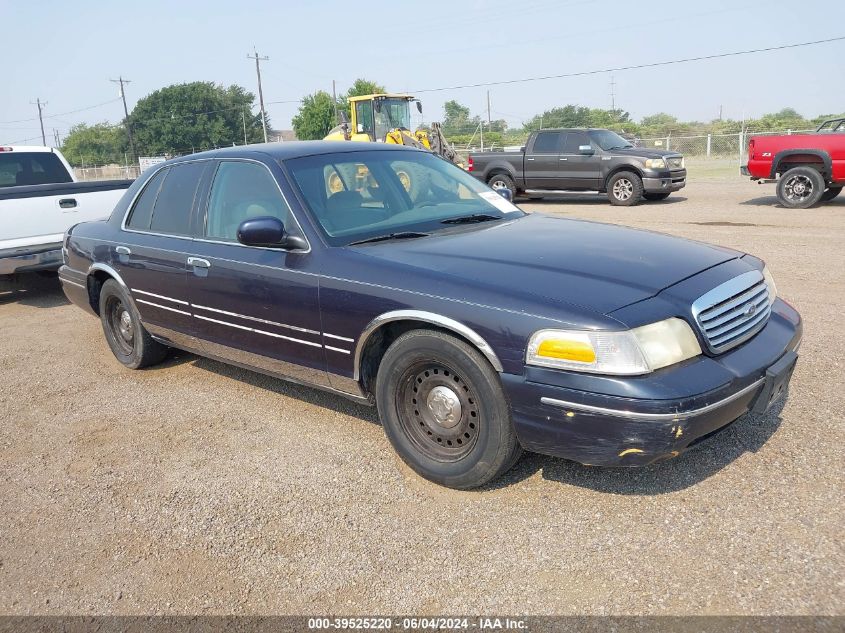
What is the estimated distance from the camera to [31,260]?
7477 mm

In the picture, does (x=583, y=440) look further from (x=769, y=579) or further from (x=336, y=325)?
(x=336, y=325)

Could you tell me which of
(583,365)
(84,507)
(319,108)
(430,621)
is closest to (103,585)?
(84,507)

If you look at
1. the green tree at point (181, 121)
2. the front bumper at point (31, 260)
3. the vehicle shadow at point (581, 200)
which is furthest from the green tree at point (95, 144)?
the front bumper at point (31, 260)

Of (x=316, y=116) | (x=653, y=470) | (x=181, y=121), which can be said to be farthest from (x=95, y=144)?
(x=653, y=470)

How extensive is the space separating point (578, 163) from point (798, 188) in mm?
4699

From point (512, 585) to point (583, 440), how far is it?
628 millimetres

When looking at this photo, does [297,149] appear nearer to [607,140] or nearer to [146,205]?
[146,205]

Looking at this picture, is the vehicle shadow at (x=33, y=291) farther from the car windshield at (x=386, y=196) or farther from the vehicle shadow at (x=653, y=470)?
the vehicle shadow at (x=653, y=470)

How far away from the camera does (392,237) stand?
375cm

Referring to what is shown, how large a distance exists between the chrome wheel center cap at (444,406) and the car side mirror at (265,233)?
43.1 inches

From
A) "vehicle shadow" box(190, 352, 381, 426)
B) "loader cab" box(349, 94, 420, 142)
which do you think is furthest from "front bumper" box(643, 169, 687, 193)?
"vehicle shadow" box(190, 352, 381, 426)

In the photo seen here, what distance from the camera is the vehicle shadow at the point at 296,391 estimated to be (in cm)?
428

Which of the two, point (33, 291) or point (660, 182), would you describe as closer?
point (33, 291)

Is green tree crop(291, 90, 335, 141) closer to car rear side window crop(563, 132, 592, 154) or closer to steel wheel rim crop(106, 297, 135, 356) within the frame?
car rear side window crop(563, 132, 592, 154)
